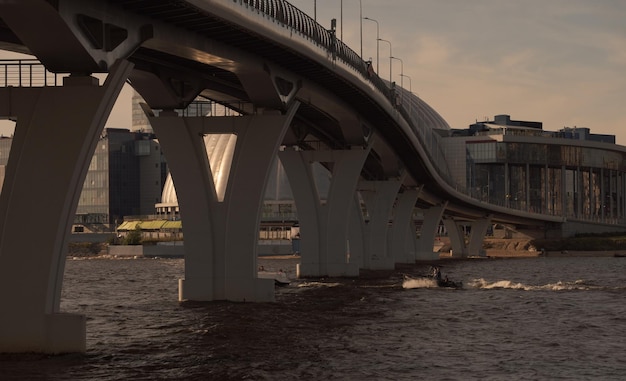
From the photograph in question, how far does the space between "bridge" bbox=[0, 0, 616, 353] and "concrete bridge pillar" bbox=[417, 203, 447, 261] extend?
167 ft

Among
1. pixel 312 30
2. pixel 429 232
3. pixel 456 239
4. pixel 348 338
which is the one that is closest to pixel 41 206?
pixel 348 338

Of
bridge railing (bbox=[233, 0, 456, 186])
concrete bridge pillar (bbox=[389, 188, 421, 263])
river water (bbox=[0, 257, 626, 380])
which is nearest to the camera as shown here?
river water (bbox=[0, 257, 626, 380])

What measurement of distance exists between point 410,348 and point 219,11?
41.6 feet

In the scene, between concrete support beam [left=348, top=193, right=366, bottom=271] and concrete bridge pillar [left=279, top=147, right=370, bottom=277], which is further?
concrete support beam [left=348, top=193, right=366, bottom=271]

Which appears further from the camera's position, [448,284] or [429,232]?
[429,232]

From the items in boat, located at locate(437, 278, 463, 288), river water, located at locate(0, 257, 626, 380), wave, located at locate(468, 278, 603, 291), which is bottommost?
river water, located at locate(0, 257, 626, 380)

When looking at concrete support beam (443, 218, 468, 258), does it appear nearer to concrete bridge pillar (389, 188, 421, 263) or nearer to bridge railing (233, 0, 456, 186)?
concrete bridge pillar (389, 188, 421, 263)

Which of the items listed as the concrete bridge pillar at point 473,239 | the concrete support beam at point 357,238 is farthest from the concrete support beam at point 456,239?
the concrete support beam at point 357,238

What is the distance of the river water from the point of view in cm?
3145

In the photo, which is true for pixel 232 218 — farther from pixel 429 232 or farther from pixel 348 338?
pixel 429 232

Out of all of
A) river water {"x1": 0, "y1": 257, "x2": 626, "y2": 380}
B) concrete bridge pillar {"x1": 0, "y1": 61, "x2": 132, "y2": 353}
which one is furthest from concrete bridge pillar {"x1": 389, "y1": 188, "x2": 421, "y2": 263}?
concrete bridge pillar {"x1": 0, "y1": 61, "x2": 132, "y2": 353}

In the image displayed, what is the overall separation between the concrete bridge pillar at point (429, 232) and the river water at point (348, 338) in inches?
3352

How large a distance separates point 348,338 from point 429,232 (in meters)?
116

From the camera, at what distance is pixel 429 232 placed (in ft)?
512
